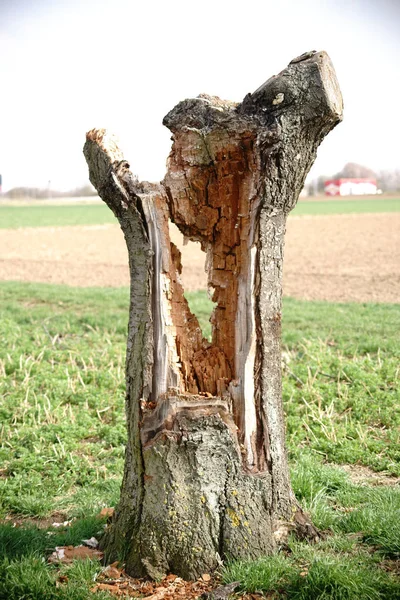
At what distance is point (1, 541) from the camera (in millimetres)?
4293

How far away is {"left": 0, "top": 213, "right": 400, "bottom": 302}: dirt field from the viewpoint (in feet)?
61.3

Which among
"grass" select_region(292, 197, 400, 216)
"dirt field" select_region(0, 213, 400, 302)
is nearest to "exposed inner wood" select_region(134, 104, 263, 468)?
"dirt field" select_region(0, 213, 400, 302)

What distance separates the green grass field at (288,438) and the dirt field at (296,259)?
6.80 m

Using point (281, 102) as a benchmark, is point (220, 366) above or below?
below

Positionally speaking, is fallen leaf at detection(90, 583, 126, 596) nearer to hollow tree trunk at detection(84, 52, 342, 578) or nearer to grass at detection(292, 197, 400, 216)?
hollow tree trunk at detection(84, 52, 342, 578)

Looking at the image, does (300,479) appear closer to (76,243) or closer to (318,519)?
(318,519)

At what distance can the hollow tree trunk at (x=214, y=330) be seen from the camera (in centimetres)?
362

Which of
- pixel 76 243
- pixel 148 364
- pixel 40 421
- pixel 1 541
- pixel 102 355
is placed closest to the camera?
pixel 148 364

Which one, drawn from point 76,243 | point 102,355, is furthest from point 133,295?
point 76,243

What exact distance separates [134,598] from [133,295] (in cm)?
165

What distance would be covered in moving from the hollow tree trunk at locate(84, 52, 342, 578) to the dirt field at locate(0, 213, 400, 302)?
12474 millimetres

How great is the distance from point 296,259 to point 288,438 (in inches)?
779

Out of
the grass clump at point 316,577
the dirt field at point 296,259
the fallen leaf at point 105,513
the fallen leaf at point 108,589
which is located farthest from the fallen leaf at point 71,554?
the dirt field at point 296,259

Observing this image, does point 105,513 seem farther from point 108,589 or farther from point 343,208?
point 343,208
